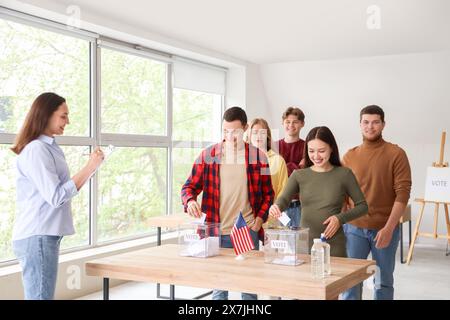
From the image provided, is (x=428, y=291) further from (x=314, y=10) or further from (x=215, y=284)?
(x=215, y=284)

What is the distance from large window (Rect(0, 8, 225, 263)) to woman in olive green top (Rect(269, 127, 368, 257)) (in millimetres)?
2578

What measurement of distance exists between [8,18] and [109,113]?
1460 mm

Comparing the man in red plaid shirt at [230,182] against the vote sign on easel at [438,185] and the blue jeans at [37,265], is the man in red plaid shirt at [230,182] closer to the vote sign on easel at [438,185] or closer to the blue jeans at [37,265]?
the blue jeans at [37,265]

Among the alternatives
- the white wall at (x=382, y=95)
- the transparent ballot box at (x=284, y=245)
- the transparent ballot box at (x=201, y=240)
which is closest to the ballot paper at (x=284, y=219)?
the transparent ballot box at (x=284, y=245)

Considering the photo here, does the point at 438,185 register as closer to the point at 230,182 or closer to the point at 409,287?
the point at 409,287

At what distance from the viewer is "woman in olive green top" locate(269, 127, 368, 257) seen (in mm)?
2932

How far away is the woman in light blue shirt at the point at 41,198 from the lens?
101 inches

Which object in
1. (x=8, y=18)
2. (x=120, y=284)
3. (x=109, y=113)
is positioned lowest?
(x=120, y=284)

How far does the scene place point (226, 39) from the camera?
598cm

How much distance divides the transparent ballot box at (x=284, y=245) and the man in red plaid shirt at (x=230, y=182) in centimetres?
43

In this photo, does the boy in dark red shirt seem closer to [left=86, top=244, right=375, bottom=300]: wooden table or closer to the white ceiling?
the white ceiling

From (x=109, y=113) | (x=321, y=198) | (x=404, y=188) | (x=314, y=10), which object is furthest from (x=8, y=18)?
(x=404, y=188)

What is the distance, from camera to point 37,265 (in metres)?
2.56

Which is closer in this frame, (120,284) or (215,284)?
(215,284)
